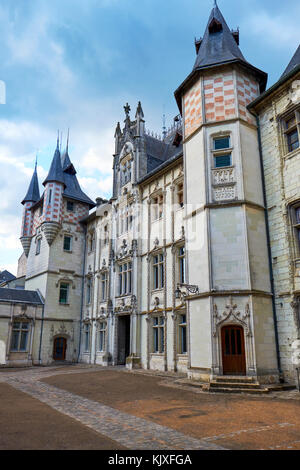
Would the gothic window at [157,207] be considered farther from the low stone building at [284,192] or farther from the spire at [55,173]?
the spire at [55,173]

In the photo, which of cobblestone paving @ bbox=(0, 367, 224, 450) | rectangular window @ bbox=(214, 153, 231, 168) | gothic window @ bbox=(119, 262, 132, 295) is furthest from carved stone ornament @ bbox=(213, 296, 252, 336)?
gothic window @ bbox=(119, 262, 132, 295)

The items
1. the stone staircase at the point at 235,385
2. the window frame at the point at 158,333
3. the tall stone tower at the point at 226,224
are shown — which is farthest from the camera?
the window frame at the point at 158,333

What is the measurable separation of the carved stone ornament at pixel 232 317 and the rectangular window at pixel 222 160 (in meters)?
6.02

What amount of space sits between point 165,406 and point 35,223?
25.6 metres

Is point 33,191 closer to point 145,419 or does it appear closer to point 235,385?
point 235,385

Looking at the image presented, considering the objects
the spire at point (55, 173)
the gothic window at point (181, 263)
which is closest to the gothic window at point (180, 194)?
the gothic window at point (181, 263)

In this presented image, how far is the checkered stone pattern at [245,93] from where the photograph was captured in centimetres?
1612

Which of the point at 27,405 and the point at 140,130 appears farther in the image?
the point at 140,130

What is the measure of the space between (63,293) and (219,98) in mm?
19602

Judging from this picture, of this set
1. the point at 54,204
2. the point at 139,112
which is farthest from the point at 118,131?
the point at 54,204

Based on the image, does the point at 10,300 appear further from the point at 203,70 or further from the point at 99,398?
the point at 203,70

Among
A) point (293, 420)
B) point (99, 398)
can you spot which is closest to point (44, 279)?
point (99, 398)

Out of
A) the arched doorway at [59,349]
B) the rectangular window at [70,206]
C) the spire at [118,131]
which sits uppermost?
the spire at [118,131]

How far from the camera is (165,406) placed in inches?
372
